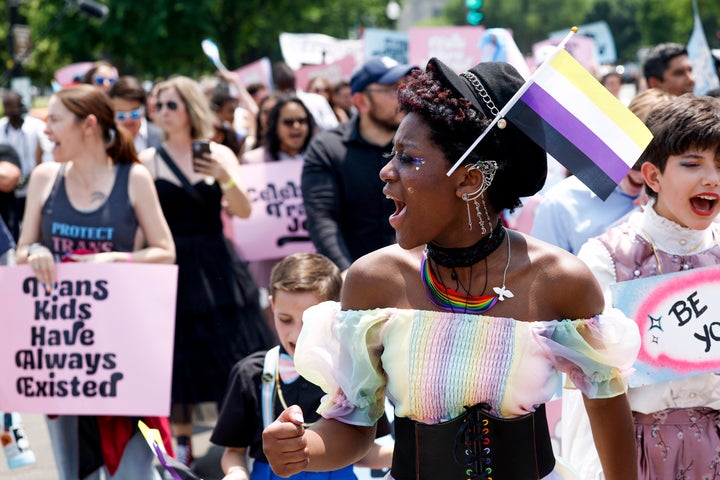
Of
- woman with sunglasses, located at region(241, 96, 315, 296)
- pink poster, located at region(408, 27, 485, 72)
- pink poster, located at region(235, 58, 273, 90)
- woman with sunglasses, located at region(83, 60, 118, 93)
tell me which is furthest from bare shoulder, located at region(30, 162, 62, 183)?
pink poster, located at region(235, 58, 273, 90)

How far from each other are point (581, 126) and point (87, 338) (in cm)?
319

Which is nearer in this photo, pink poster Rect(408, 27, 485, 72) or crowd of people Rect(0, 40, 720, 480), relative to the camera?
crowd of people Rect(0, 40, 720, 480)

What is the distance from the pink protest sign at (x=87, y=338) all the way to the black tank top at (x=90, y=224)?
140mm

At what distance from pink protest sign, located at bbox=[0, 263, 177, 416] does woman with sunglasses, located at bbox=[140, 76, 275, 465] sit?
3.33 ft

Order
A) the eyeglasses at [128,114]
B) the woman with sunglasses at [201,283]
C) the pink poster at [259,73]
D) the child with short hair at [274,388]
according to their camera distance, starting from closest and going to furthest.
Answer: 1. the child with short hair at [274,388]
2. the woman with sunglasses at [201,283]
3. the eyeglasses at [128,114]
4. the pink poster at [259,73]

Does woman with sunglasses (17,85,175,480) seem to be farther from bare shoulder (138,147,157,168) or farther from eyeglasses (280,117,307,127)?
eyeglasses (280,117,307,127)

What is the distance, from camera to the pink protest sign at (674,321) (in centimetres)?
312

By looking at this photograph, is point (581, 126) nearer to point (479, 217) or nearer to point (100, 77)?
point (479, 217)

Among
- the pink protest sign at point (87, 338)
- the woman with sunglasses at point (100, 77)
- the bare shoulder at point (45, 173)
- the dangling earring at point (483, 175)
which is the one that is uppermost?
the dangling earring at point (483, 175)

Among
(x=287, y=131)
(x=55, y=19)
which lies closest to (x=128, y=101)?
(x=287, y=131)

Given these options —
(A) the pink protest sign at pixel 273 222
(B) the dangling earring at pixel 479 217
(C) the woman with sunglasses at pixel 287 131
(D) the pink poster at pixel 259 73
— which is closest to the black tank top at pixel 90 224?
(A) the pink protest sign at pixel 273 222

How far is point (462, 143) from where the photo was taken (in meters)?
2.43

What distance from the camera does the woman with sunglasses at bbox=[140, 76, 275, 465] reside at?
237 inches

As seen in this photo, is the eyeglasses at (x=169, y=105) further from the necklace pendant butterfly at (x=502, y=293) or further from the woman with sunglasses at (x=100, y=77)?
the necklace pendant butterfly at (x=502, y=293)
